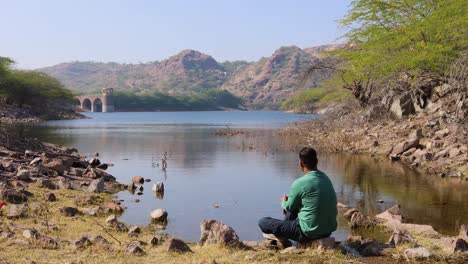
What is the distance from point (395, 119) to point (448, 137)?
27.2 feet

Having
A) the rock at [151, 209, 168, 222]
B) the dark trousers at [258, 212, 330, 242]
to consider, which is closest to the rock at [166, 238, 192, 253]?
the dark trousers at [258, 212, 330, 242]

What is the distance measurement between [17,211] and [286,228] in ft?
16.5

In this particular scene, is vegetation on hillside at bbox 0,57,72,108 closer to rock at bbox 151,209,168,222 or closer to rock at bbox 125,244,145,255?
rock at bbox 151,209,168,222

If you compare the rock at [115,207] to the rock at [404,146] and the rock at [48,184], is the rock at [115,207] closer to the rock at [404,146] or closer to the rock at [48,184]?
the rock at [48,184]

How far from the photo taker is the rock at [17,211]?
30.6 ft

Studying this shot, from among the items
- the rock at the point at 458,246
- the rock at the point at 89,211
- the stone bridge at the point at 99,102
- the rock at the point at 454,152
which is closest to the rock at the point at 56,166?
the rock at the point at 89,211

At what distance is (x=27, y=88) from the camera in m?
84.4

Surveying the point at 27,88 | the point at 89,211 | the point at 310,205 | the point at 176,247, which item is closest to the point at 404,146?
the point at 89,211

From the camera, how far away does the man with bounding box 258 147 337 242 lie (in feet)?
24.6

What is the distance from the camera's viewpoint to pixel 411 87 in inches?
1051

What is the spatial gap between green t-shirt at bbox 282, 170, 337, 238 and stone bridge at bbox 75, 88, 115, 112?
559 feet

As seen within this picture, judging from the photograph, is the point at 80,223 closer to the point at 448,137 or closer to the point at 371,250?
the point at 371,250

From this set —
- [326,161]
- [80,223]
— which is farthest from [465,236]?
[326,161]

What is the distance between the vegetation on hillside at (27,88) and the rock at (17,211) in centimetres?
7065
